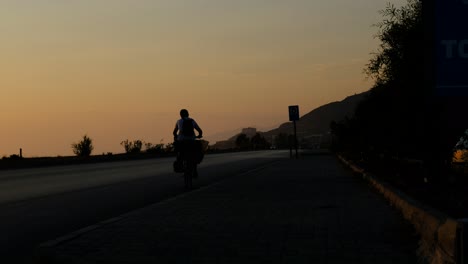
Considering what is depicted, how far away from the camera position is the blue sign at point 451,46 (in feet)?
22.8

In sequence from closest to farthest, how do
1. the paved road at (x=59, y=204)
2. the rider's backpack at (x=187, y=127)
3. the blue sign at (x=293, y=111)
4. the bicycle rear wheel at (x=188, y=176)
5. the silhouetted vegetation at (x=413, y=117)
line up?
the paved road at (x=59, y=204), the silhouetted vegetation at (x=413, y=117), the rider's backpack at (x=187, y=127), the bicycle rear wheel at (x=188, y=176), the blue sign at (x=293, y=111)

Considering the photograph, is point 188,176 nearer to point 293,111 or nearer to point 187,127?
point 187,127

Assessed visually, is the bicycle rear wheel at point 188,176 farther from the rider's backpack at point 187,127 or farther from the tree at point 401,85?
the tree at point 401,85

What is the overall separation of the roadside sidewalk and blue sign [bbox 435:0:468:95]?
176 cm

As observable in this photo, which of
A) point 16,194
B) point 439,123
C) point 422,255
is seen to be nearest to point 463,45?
point 422,255

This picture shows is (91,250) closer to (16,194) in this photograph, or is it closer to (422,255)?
(422,255)

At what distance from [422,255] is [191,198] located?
23.3ft

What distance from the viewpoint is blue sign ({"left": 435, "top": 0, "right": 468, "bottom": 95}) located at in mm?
6957

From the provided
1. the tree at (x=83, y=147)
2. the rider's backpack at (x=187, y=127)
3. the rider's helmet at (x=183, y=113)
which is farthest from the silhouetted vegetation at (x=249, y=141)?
the rider's backpack at (x=187, y=127)

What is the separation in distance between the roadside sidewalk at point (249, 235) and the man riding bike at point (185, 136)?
11.6ft

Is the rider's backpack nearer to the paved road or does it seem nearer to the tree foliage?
the paved road

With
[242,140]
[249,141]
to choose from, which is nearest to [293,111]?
[242,140]

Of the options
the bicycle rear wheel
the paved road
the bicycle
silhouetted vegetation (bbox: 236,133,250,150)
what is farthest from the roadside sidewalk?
silhouetted vegetation (bbox: 236,133,250,150)

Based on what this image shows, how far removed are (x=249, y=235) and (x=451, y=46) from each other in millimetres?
3135
